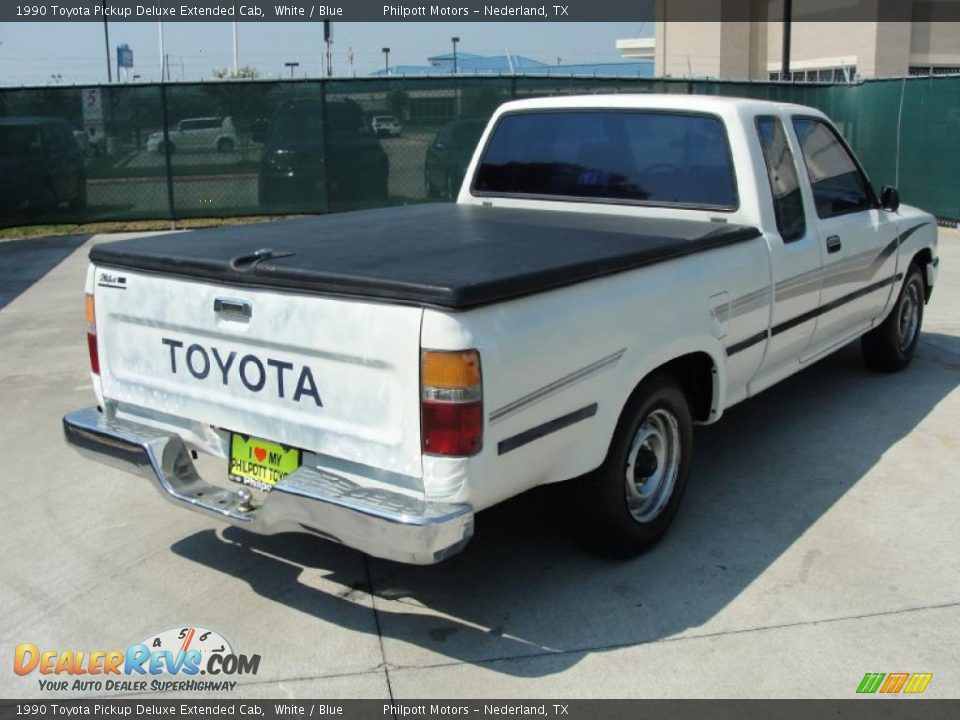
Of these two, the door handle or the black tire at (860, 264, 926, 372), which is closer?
the door handle

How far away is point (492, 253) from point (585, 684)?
63.1 inches

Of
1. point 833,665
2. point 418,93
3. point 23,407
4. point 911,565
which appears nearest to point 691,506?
point 911,565

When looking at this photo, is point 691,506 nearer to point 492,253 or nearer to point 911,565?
point 911,565

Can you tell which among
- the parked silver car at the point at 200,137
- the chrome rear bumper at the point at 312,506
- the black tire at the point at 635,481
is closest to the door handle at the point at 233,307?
the chrome rear bumper at the point at 312,506

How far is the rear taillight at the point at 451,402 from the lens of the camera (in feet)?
10.3

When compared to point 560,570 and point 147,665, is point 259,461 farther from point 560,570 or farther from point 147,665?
Result: point 560,570

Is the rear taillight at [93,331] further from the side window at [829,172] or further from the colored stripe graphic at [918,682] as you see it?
the side window at [829,172]

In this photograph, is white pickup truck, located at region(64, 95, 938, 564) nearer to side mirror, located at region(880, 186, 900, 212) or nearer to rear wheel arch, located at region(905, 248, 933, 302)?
side mirror, located at region(880, 186, 900, 212)

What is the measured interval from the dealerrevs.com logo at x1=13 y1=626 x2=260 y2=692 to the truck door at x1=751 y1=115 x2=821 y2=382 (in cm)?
285

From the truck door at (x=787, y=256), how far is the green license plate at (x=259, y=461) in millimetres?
2487

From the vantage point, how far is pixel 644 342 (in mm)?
3875

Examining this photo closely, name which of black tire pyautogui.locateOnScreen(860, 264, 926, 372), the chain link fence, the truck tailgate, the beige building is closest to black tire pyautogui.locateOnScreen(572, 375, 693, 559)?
the truck tailgate

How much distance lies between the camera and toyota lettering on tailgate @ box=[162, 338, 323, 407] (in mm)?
3488

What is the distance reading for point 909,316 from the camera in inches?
278
